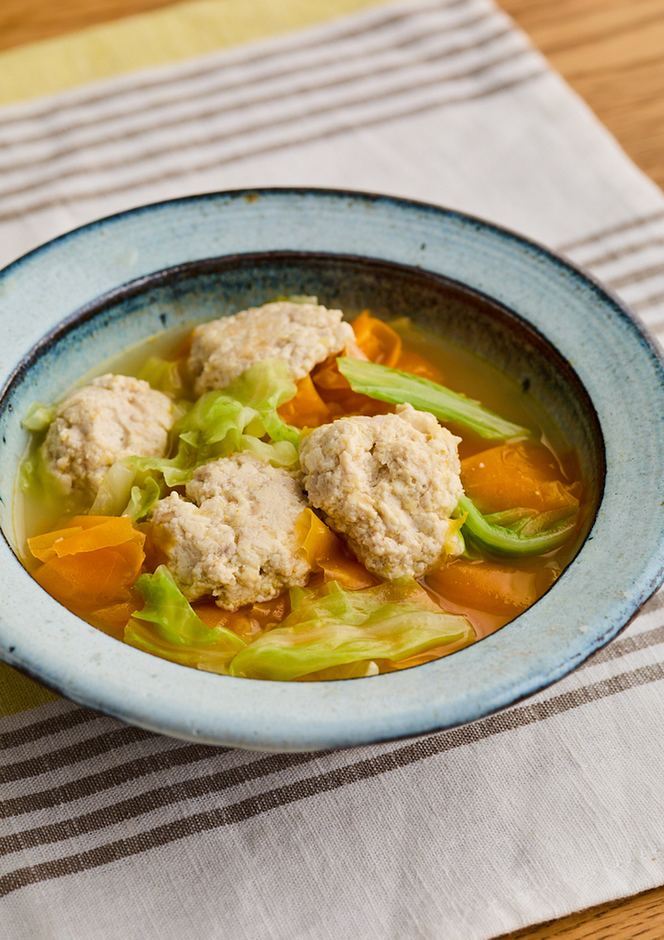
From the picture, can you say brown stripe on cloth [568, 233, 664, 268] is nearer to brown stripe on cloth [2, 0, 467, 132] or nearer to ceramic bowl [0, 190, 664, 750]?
ceramic bowl [0, 190, 664, 750]

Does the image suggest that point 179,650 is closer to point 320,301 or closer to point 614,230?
point 320,301

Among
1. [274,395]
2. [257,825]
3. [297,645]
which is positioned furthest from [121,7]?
[257,825]

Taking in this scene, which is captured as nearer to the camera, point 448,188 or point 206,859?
point 206,859

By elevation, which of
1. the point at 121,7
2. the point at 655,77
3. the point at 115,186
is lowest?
the point at 115,186

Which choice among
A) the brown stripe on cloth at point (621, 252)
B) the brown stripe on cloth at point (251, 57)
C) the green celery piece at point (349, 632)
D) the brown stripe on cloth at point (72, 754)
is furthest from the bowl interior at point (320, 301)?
the brown stripe on cloth at point (251, 57)

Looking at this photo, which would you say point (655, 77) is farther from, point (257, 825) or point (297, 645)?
point (257, 825)

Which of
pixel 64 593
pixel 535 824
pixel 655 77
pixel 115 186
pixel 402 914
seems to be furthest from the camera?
pixel 655 77

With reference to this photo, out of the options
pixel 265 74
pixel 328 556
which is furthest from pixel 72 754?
pixel 265 74

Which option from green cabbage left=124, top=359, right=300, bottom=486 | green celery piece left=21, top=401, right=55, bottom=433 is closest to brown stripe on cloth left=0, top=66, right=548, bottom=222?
green celery piece left=21, top=401, right=55, bottom=433
